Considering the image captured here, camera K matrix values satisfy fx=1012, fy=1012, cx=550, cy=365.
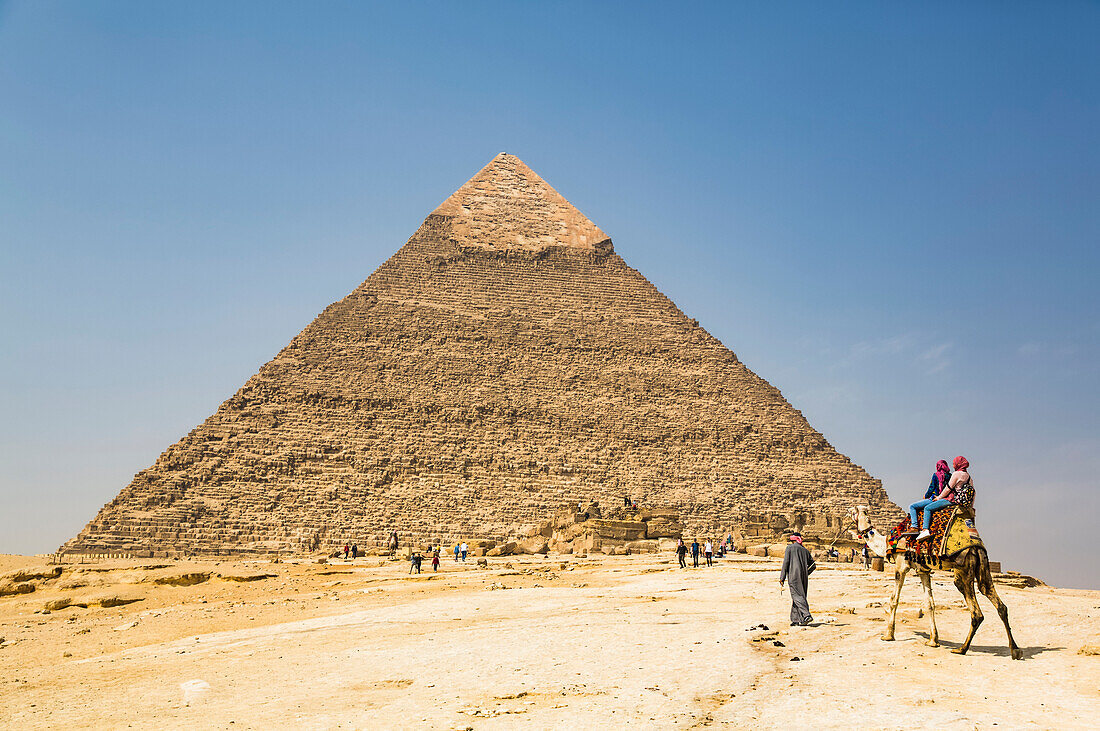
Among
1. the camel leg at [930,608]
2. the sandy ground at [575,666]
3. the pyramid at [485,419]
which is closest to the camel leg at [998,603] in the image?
the sandy ground at [575,666]

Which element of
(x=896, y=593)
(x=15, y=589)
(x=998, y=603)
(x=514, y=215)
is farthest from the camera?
(x=514, y=215)

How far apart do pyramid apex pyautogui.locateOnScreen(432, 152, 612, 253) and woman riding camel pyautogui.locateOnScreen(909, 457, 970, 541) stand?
7975 centimetres

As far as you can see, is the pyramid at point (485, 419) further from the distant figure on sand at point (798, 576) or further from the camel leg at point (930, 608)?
the camel leg at point (930, 608)

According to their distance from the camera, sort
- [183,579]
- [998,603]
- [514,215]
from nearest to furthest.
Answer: [998,603] < [183,579] < [514,215]

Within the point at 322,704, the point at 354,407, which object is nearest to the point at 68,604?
the point at 322,704

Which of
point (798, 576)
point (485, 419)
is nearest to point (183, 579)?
point (798, 576)

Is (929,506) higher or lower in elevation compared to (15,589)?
higher

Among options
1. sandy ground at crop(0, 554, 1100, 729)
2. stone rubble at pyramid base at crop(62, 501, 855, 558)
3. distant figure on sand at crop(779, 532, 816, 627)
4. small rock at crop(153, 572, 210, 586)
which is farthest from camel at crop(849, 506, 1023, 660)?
small rock at crop(153, 572, 210, 586)

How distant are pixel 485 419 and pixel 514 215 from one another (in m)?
25.3

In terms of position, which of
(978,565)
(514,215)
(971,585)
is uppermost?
(514,215)

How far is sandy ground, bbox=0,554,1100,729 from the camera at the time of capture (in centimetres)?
542

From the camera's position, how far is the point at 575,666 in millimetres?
6758

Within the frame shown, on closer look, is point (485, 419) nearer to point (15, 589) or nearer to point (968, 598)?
point (15, 589)

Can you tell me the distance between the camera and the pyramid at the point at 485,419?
2340 inches
